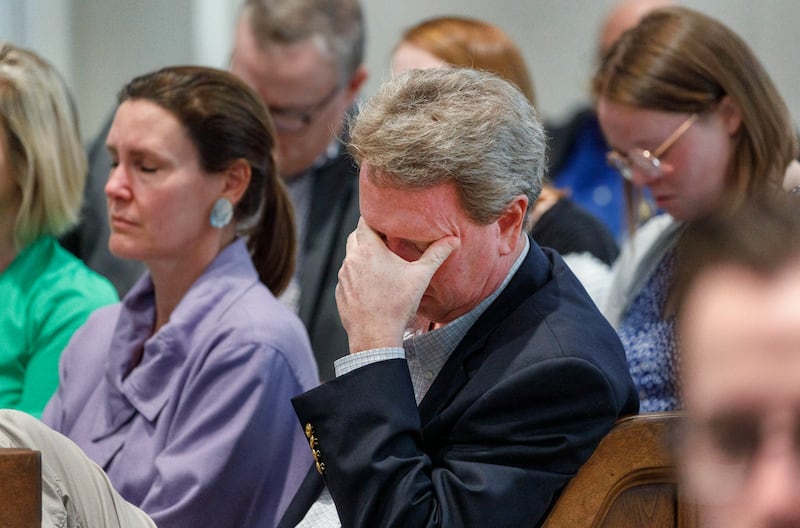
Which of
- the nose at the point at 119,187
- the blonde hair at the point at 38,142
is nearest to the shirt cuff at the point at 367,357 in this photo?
the nose at the point at 119,187

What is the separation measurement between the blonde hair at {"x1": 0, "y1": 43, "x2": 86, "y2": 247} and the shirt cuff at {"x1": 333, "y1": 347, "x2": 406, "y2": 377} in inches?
56.8

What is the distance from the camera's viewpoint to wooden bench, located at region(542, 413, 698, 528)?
72.6 inches

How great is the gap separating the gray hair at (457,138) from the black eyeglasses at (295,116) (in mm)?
1526

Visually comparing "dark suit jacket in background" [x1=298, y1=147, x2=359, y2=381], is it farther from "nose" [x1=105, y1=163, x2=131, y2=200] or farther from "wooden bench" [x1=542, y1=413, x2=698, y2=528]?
"wooden bench" [x1=542, y1=413, x2=698, y2=528]

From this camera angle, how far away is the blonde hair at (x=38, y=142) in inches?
120

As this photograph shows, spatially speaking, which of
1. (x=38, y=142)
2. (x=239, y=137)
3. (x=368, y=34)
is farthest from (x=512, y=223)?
(x=368, y=34)

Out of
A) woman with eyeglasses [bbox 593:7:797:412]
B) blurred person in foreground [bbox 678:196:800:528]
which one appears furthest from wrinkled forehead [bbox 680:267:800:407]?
woman with eyeglasses [bbox 593:7:797:412]

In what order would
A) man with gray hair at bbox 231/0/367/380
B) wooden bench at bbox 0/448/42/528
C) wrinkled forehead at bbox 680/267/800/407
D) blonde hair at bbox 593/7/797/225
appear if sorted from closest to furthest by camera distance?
1. wrinkled forehead at bbox 680/267/800/407
2. wooden bench at bbox 0/448/42/528
3. blonde hair at bbox 593/7/797/225
4. man with gray hair at bbox 231/0/367/380

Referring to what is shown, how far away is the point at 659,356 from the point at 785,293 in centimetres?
184

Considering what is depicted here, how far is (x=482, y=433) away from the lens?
186 centimetres

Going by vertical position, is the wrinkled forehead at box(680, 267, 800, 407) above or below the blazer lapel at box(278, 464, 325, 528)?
above

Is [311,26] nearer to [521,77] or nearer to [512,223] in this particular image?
[521,77]

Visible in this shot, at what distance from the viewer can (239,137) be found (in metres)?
2.72

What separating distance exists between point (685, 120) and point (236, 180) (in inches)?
39.2
